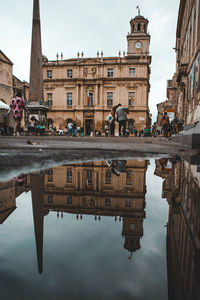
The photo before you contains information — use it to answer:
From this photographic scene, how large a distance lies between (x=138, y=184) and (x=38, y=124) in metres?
13.3

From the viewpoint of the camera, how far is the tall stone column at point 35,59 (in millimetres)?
13422

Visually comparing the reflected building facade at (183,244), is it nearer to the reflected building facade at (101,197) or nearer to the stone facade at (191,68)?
the reflected building facade at (101,197)

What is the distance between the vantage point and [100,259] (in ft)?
1.76

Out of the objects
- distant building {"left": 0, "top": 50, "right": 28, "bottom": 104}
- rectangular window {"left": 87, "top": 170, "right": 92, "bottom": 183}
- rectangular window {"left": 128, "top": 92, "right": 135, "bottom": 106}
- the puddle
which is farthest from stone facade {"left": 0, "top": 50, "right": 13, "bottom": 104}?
the puddle

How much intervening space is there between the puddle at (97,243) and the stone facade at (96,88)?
99.7ft

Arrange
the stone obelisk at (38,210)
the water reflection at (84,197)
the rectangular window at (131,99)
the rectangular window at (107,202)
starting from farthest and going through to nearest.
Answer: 1. the rectangular window at (131,99)
2. the rectangular window at (107,202)
3. the water reflection at (84,197)
4. the stone obelisk at (38,210)

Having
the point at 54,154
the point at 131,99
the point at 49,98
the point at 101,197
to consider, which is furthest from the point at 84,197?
the point at 49,98

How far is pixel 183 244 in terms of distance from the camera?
65cm

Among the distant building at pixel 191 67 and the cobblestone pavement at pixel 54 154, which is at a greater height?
the distant building at pixel 191 67

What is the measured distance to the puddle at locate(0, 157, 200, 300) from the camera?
Answer: 45 cm

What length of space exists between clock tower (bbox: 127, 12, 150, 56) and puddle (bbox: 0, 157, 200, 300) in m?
40.1

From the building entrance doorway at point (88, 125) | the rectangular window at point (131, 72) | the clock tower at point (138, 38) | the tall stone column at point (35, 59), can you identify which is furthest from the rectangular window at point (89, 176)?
the clock tower at point (138, 38)

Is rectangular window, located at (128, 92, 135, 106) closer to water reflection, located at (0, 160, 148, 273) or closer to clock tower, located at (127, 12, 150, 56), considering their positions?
clock tower, located at (127, 12, 150, 56)

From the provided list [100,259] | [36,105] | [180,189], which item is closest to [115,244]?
[100,259]
